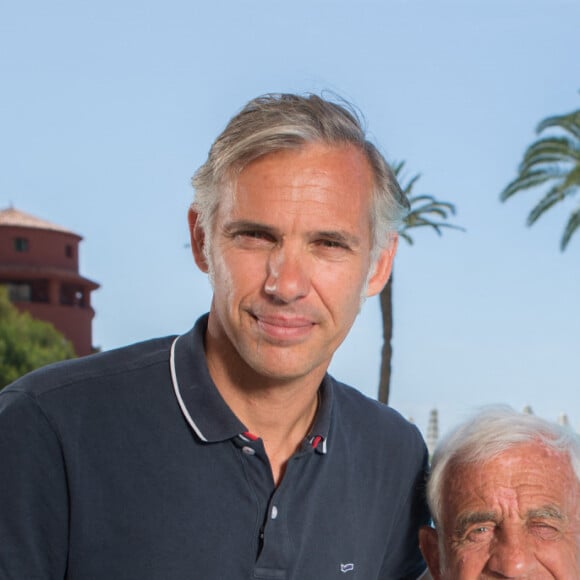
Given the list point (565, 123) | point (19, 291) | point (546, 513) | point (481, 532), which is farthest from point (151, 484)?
point (19, 291)

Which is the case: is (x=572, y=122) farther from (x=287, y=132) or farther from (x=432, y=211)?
(x=287, y=132)

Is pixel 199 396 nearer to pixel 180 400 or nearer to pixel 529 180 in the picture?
pixel 180 400

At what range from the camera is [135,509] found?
2506mm

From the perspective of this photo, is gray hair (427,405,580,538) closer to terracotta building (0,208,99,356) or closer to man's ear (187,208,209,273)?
man's ear (187,208,209,273)

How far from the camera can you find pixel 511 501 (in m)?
2.93

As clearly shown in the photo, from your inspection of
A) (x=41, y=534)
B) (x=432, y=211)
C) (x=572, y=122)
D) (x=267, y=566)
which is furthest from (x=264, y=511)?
(x=432, y=211)

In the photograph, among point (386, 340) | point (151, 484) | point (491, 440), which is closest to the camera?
point (151, 484)

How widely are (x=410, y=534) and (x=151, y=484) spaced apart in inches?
40.3

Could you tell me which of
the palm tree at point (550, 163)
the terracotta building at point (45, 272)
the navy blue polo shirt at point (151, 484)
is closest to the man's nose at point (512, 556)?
the navy blue polo shirt at point (151, 484)

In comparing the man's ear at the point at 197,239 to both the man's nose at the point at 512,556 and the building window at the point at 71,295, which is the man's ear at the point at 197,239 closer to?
the man's nose at the point at 512,556

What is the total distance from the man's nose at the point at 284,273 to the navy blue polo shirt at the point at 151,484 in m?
0.39

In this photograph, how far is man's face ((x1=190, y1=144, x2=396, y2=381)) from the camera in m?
2.43

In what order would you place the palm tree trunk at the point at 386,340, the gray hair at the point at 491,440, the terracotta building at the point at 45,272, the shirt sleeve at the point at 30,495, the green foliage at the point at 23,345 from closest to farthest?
the shirt sleeve at the point at 30,495, the gray hair at the point at 491,440, the palm tree trunk at the point at 386,340, the green foliage at the point at 23,345, the terracotta building at the point at 45,272

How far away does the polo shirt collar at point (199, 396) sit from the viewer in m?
2.60
